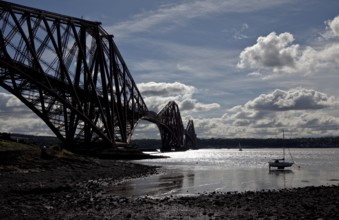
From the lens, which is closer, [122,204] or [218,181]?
[122,204]

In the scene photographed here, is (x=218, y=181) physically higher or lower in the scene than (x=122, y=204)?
lower

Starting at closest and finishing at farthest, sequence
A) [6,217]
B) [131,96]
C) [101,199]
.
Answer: [6,217] → [101,199] → [131,96]

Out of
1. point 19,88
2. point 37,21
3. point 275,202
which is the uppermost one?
point 37,21

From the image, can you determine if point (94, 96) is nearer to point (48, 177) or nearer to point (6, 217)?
point (48, 177)

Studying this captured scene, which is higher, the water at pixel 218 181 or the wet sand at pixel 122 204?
the wet sand at pixel 122 204

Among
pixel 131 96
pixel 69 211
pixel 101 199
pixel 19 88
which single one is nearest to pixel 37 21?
pixel 19 88

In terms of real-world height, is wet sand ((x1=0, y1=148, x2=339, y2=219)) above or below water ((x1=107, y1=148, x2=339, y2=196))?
above

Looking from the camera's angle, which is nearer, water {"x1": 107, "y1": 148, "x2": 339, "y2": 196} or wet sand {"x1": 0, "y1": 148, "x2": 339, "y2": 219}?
wet sand {"x1": 0, "y1": 148, "x2": 339, "y2": 219}

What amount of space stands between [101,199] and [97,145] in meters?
59.3

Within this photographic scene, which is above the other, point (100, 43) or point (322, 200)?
point (100, 43)

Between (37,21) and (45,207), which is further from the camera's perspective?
(37,21)

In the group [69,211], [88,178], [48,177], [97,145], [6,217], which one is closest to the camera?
[6,217]

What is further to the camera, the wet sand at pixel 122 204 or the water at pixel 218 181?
the water at pixel 218 181

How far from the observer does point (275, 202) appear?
3097 centimetres
